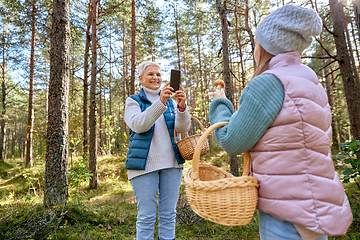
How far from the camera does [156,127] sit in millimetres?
2277

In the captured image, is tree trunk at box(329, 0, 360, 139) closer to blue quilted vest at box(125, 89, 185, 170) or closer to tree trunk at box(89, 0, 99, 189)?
blue quilted vest at box(125, 89, 185, 170)

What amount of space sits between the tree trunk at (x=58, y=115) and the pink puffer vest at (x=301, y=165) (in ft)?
12.9

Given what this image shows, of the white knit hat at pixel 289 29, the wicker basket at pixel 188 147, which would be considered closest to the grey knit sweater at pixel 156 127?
the wicker basket at pixel 188 147

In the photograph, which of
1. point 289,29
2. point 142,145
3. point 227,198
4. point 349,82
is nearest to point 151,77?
point 142,145

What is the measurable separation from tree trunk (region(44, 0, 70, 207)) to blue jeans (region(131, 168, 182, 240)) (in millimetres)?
2524

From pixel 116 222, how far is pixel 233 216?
3.51 metres

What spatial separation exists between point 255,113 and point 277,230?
59cm

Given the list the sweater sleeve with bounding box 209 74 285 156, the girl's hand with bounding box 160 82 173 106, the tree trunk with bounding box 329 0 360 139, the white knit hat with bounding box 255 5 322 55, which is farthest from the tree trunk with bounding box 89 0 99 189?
the tree trunk with bounding box 329 0 360 139

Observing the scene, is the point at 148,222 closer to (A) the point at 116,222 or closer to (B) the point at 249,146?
(B) the point at 249,146

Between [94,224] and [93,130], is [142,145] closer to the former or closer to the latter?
[94,224]

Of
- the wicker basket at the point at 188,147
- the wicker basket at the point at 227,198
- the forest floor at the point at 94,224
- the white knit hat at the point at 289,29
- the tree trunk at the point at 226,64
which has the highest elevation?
the tree trunk at the point at 226,64

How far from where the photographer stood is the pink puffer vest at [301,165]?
96cm

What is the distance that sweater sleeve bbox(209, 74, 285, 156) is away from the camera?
103 cm

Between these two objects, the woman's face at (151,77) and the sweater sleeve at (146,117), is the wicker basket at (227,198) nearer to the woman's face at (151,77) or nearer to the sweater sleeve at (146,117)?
the sweater sleeve at (146,117)
